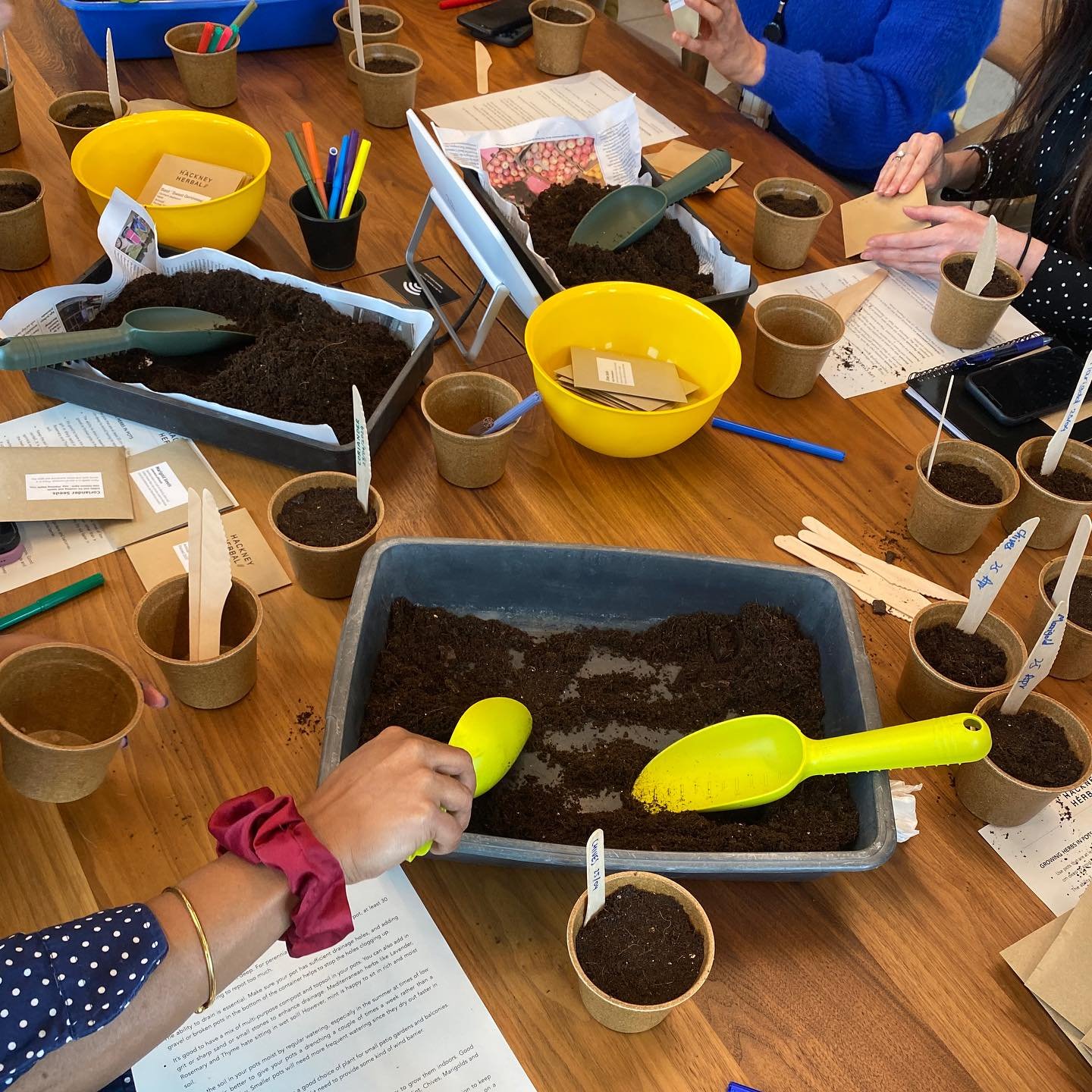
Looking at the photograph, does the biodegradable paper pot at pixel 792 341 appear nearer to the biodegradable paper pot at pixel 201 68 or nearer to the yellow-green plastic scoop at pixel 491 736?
the yellow-green plastic scoop at pixel 491 736

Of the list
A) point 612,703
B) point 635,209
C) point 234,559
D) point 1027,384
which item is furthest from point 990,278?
point 234,559

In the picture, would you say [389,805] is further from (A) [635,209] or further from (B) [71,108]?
(B) [71,108]

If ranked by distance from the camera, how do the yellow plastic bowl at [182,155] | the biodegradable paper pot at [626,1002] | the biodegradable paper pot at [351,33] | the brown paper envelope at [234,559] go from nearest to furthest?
the biodegradable paper pot at [626,1002] → the brown paper envelope at [234,559] → the yellow plastic bowl at [182,155] → the biodegradable paper pot at [351,33]

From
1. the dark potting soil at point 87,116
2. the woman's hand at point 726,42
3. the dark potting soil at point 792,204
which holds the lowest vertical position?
the dark potting soil at point 87,116

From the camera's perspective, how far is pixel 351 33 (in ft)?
5.99

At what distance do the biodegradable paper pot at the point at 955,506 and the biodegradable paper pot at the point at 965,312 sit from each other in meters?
0.30

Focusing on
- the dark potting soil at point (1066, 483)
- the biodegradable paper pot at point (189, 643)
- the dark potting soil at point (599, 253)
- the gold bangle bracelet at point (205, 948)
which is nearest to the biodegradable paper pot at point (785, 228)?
the dark potting soil at point (599, 253)

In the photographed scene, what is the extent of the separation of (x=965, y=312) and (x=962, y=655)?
0.63 m

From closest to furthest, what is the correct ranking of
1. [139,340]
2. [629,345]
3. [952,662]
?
[952,662] → [139,340] → [629,345]

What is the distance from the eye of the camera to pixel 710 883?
34.0 inches

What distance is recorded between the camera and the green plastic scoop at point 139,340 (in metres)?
1.12

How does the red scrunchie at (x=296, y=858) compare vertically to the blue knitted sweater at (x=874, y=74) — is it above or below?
below

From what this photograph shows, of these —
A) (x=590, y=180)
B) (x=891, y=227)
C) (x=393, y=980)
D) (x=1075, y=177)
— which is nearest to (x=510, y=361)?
(x=590, y=180)

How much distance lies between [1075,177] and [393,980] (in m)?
1.58
